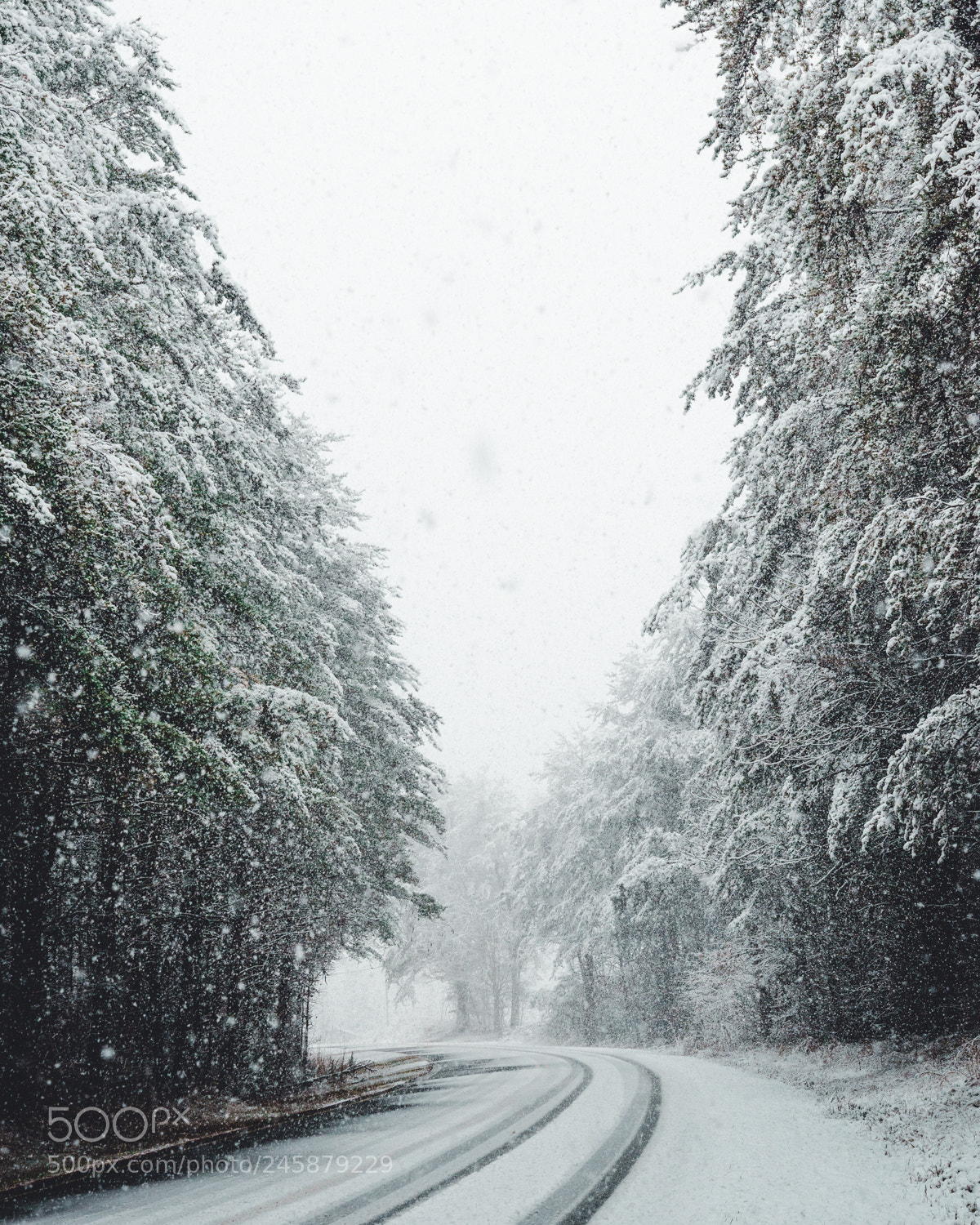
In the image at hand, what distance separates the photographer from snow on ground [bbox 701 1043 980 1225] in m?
5.02

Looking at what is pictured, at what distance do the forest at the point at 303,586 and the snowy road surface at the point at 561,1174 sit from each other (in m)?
2.69

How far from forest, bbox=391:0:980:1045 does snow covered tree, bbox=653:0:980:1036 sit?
0.03m

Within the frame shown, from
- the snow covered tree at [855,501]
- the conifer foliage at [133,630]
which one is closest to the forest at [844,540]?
the snow covered tree at [855,501]

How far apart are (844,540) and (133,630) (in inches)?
313

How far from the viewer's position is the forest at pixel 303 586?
17.6ft

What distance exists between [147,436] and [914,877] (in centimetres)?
1108

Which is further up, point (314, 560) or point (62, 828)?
point (314, 560)

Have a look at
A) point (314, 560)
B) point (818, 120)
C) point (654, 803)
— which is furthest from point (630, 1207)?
point (654, 803)

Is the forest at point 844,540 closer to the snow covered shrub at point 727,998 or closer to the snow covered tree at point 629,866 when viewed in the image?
the snow covered shrub at point 727,998

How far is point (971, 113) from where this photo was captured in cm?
398

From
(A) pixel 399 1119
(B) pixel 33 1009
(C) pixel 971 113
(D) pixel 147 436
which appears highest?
(D) pixel 147 436

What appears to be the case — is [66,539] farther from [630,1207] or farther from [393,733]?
[393,733]

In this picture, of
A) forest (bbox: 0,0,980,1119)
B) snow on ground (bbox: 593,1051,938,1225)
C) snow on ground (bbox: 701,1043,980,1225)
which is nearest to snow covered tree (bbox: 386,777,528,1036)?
snow on ground (bbox: 701,1043,980,1225)

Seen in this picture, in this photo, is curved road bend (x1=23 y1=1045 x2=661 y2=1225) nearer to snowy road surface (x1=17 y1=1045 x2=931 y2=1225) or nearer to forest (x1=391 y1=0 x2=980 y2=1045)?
snowy road surface (x1=17 y1=1045 x2=931 y2=1225)
